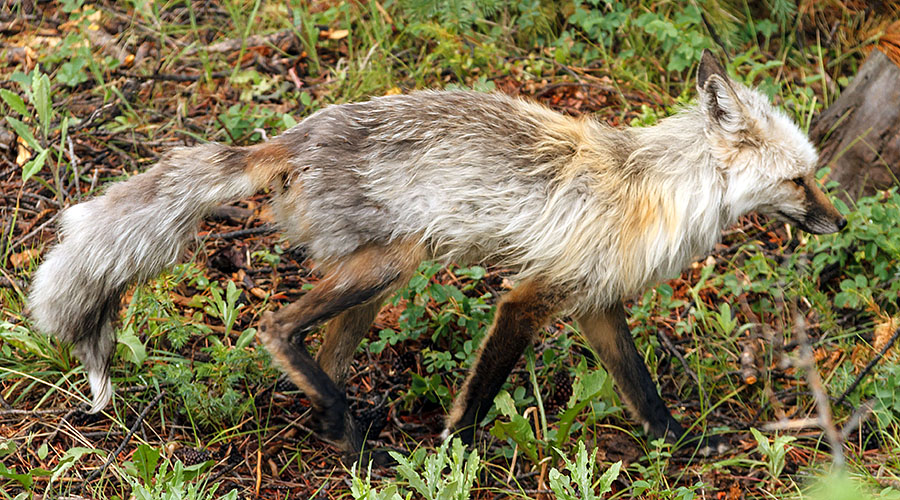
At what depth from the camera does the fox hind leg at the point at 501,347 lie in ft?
12.1

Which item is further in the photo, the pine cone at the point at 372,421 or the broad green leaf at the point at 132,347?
the pine cone at the point at 372,421

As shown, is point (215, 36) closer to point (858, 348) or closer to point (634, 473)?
point (634, 473)

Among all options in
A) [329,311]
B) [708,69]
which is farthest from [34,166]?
[708,69]

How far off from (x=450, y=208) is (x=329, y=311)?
2.14 ft

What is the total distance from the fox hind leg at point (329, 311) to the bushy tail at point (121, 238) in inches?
20.3

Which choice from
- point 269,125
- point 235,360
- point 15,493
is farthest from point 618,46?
point 15,493

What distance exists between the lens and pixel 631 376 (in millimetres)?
3979

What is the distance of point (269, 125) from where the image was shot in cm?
523

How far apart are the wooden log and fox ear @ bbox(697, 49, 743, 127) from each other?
Result: 1.65m

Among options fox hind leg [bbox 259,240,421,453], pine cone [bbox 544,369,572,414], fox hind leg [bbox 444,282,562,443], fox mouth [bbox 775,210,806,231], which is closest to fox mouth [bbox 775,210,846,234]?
fox mouth [bbox 775,210,806,231]

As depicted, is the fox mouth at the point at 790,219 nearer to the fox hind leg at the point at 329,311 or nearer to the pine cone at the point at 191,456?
A: the fox hind leg at the point at 329,311

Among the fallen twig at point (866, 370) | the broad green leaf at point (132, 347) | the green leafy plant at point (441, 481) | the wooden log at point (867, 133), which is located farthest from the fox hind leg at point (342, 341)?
the wooden log at point (867, 133)

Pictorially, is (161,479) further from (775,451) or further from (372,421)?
(775,451)

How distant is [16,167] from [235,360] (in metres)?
2.15
